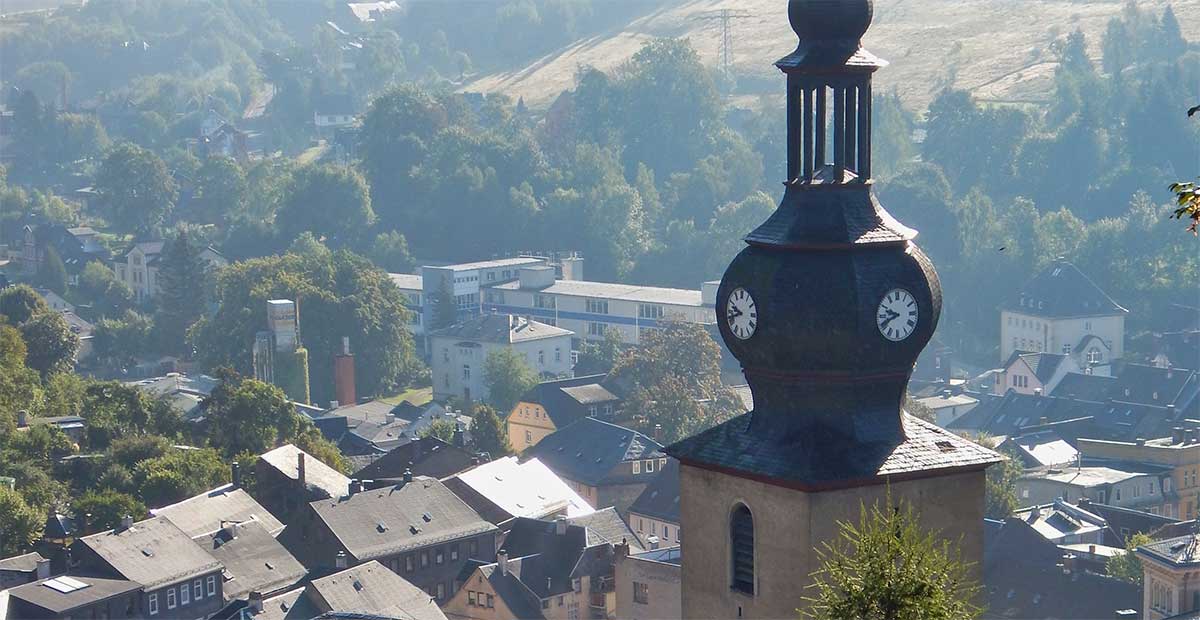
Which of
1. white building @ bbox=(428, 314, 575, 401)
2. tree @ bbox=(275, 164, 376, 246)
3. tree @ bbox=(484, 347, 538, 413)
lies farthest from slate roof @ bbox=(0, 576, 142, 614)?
tree @ bbox=(275, 164, 376, 246)

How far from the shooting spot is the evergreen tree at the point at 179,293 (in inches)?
4385

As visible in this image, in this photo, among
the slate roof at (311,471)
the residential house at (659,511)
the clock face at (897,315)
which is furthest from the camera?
the residential house at (659,511)

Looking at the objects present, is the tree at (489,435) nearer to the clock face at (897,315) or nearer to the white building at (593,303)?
the white building at (593,303)

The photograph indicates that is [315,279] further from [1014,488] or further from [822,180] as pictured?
[822,180]

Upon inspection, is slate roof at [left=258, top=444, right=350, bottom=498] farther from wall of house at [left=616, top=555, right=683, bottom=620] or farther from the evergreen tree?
the evergreen tree

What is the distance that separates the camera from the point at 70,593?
52.7 m

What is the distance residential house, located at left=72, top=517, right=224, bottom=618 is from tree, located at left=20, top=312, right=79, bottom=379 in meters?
30.8

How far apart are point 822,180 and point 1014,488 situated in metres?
58.9

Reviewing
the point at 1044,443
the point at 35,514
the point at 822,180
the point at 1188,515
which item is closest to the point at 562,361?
the point at 1044,443

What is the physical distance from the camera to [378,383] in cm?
10131

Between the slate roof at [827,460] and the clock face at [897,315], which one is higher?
the clock face at [897,315]

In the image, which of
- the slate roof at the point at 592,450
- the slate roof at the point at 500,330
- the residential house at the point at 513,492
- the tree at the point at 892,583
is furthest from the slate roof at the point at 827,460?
the slate roof at the point at 500,330

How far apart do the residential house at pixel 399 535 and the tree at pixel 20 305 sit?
32960mm

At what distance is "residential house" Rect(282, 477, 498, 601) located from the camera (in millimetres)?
59719
